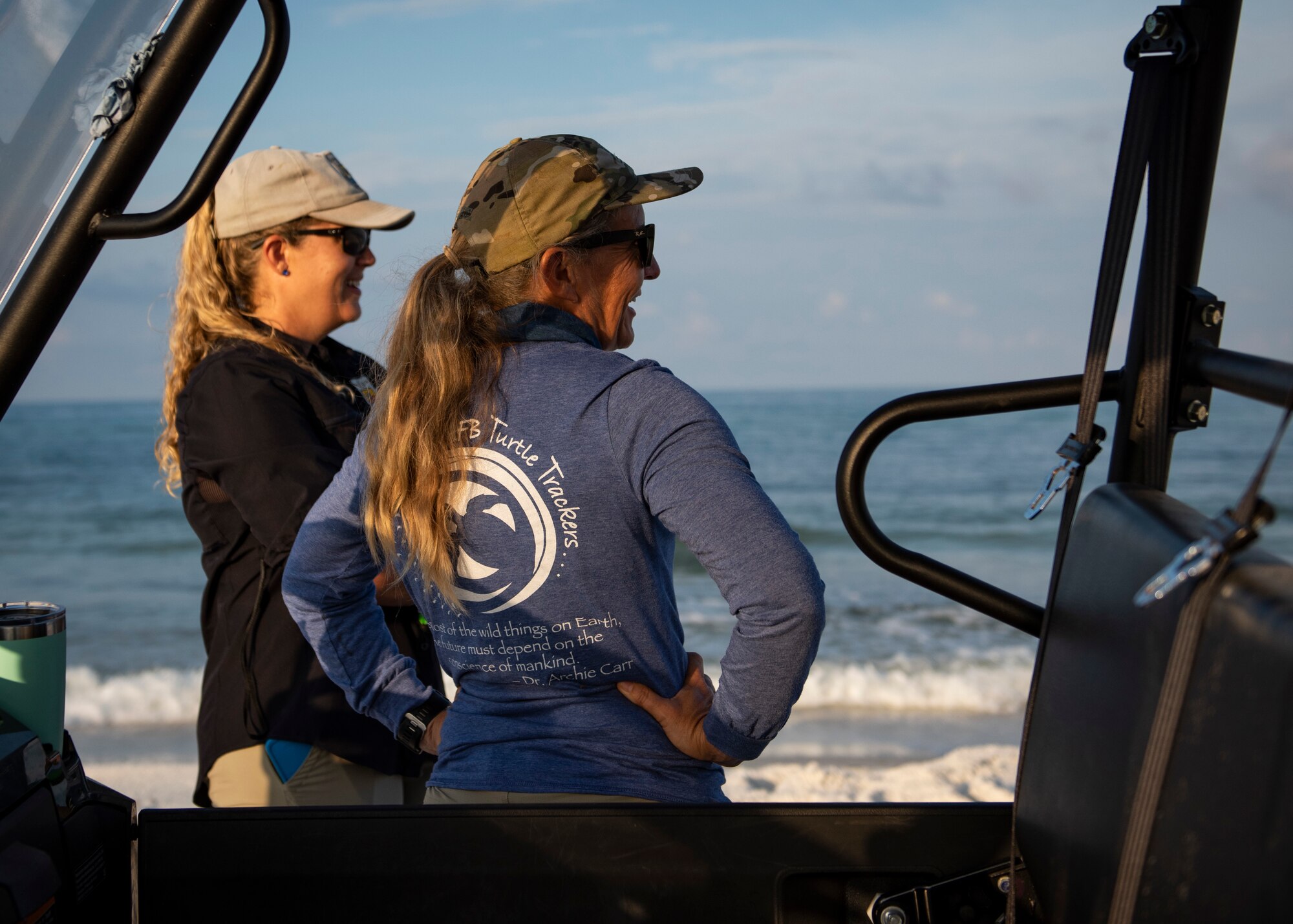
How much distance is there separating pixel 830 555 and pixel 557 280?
13963 mm

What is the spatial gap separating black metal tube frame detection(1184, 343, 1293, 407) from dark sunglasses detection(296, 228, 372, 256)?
203 cm

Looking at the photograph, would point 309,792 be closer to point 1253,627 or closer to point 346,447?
point 346,447

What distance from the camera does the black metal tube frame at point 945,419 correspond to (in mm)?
1402

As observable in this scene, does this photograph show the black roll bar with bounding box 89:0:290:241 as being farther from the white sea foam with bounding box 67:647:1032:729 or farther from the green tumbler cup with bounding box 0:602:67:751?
the white sea foam with bounding box 67:647:1032:729

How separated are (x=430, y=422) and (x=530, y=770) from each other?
52 centimetres

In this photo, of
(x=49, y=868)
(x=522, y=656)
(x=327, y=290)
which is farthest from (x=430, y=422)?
(x=327, y=290)

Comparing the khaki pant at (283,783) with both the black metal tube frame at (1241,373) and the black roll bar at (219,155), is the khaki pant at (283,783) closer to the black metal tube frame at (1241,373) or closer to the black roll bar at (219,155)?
the black roll bar at (219,155)

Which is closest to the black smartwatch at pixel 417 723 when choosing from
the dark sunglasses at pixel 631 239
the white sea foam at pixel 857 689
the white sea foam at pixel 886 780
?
the dark sunglasses at pixel 631 239

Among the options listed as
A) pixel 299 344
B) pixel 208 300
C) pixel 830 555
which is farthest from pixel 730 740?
pixel 830 555

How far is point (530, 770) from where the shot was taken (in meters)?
1.61

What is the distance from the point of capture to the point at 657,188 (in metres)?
1.67

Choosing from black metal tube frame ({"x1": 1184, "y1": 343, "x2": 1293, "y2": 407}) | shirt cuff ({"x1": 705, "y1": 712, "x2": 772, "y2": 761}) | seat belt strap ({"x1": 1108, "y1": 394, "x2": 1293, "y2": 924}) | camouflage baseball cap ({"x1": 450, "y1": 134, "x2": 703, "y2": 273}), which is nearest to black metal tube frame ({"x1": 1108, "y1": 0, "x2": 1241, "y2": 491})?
black metal tube frame ({"x1": 1184, "y1": 343, "x2": 1293, "y2": 407})

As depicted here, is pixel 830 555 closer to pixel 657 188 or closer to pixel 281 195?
pixel 281 195

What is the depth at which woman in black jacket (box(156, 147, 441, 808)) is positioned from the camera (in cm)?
233
